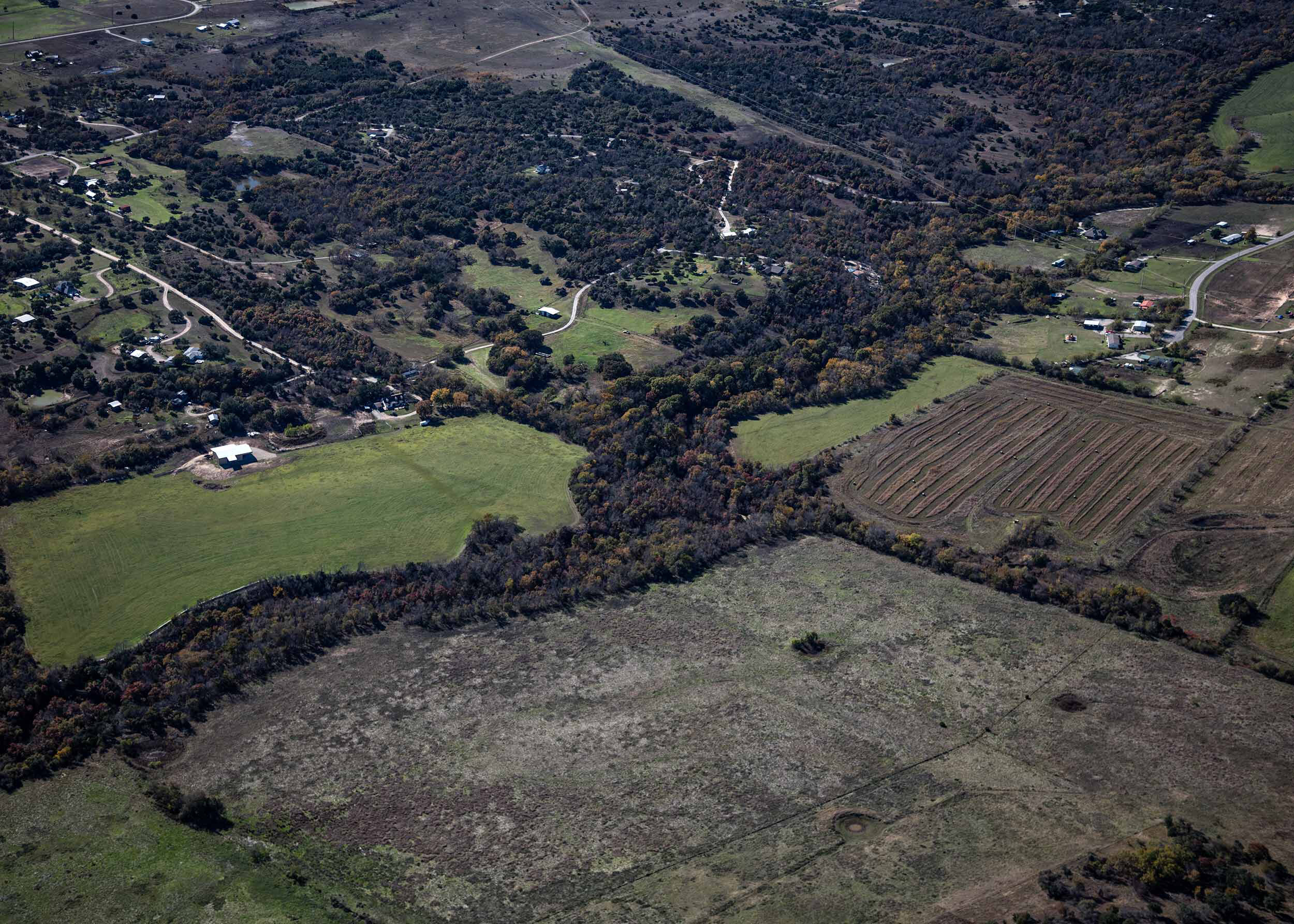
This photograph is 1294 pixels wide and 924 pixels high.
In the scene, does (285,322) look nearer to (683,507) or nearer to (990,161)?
(683,507)

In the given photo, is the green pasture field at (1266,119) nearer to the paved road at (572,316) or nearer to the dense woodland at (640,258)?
the dense woodland at (640,258)

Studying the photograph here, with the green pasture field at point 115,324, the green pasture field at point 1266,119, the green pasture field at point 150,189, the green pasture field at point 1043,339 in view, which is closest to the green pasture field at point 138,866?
the green pasture field at point 115,324

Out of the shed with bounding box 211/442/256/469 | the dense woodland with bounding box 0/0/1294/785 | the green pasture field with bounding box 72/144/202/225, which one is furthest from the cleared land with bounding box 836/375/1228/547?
the green pasture field with bounding box 72/144/202/225

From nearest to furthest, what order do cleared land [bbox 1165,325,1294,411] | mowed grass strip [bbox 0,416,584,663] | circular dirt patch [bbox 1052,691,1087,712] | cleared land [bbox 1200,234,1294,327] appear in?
circular dirt patch [bbox 1052,691,1087,712] → mowed grass strip [bbox 0,416,584,663] → cleared land [bbox 1165,325,1294,411] → cleared land [bbox 1200,234,1294,327]

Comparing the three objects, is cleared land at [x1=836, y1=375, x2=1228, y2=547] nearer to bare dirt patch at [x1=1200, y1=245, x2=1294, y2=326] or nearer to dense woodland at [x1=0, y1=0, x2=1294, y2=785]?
dense woodland at [x1=0, y1=0, x2=1294, y2=785]

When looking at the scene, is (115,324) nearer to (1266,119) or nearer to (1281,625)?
(1281,625)

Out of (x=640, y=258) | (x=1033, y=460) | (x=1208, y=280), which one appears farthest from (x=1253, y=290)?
(x=640, y=258)
